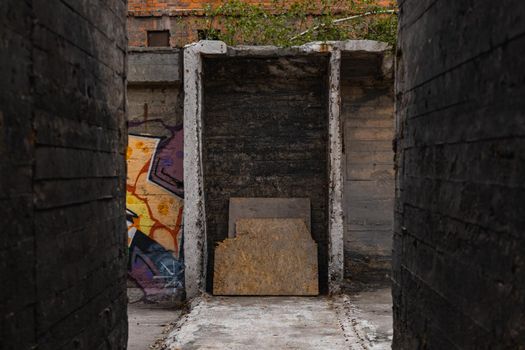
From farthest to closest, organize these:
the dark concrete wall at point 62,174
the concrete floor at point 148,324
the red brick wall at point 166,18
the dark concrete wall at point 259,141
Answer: the red brick wall at point 166,18, the dark concrete wall at point 259,141, the concrete floor at point 148,324, the dark concrete wall at point 62,174

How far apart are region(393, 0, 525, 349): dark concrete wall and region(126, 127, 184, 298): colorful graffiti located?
4.69 metres

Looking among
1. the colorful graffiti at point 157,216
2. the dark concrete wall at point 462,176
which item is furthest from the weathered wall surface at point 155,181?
the dark concrete wall at point 462,176

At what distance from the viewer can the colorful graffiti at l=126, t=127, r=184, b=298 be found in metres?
7.94

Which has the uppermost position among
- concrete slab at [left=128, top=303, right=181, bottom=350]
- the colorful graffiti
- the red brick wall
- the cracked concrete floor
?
the red brick wall

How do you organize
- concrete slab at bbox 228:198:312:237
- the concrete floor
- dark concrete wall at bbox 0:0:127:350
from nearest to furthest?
dark concrete wall at bbox 0:0:127:350, the concrete floor, concrete slab at bbox 228:198:312:237

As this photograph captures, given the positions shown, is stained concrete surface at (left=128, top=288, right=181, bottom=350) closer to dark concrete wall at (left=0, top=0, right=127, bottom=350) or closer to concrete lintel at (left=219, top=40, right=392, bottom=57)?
dark concrete wall at (left=0, top=0, right=127, bottom=350)

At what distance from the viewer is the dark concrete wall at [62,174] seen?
227 centimetres

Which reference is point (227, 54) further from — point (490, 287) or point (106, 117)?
point (490, 287)

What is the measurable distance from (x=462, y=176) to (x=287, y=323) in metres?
4.29

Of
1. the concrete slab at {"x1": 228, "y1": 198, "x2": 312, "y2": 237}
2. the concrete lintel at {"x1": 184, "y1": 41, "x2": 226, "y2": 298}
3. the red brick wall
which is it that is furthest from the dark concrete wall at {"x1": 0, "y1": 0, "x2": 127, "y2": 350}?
the red brick wall

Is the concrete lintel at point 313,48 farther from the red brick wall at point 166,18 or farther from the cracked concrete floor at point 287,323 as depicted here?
the red brick wall at point 166,18

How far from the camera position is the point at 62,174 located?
2.80 meters

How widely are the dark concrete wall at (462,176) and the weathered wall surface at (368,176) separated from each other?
4.73 meters

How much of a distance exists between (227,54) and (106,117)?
4542 mm
